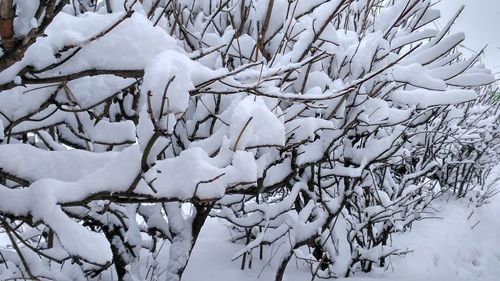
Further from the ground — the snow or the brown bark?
the snow

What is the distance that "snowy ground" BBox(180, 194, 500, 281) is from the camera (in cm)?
335

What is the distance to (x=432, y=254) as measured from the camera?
464 centimetres

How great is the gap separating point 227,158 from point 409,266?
346 centimetres

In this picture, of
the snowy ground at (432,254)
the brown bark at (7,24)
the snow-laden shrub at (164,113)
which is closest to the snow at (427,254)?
the snowy ground at (432,254)

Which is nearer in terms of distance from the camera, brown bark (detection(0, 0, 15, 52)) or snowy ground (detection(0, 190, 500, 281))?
brown bark (detection(0, 0, 15, 52))

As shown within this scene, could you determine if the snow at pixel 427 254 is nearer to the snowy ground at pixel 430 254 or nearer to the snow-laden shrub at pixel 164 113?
the snowy ground at pixel 430 254

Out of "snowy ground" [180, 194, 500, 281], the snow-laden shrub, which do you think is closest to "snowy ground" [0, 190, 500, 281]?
"snowy ground" [180, 194, 500, 281]

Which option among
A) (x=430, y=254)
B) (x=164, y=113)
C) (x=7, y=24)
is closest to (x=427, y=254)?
(x=430, y=254)

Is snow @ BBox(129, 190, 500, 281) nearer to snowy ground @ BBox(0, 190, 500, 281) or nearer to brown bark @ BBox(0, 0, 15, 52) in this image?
snowy ground @ BBox(0, 190, 500, 281)

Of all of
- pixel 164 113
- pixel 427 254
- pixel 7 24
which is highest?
pixel 427 254

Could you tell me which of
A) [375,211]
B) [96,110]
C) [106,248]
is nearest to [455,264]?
[375,211]

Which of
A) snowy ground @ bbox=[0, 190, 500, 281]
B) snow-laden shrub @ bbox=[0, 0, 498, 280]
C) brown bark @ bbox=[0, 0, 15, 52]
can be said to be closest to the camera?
brown bark @ bbox=[0, 0, 15, 52]

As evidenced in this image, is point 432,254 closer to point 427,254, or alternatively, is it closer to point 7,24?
point 427,254

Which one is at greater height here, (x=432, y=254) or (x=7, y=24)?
(x=432, y=254)
